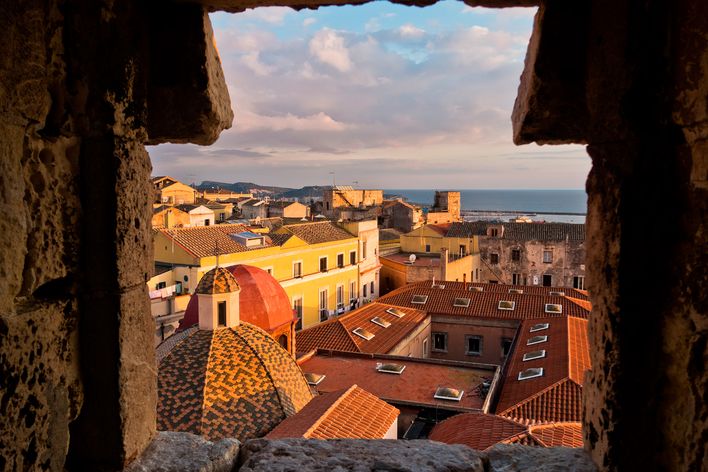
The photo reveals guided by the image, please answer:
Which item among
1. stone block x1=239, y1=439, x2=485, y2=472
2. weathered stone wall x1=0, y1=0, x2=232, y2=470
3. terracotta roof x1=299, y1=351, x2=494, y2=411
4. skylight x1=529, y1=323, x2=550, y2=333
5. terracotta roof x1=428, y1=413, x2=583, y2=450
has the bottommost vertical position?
terracotta roof x1=299, y1=351, x2=494, y2=411

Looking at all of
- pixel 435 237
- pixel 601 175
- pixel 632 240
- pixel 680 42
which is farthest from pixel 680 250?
pixel 435 237

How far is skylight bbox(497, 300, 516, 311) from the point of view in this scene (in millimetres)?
23594

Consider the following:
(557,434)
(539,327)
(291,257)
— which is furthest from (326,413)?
(291,257)

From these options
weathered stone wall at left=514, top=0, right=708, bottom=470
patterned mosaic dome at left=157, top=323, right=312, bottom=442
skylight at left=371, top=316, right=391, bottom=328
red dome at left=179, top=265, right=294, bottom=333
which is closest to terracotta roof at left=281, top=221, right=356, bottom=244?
skylight at left=371, top=316, right=391, bottom=328

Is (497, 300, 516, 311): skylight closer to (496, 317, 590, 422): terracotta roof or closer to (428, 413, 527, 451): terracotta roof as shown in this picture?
(496, 317, 590, 422): terracotta roof

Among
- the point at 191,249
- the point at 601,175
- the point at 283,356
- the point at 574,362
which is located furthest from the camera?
the point at 191,249

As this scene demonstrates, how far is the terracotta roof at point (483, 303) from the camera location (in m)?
23.2

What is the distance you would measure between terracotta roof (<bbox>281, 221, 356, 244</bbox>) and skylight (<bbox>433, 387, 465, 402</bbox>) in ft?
47.9

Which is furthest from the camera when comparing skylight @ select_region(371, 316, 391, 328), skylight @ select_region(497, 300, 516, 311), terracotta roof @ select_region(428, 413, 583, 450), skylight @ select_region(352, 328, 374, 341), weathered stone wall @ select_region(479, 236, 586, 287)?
weathered stone wall @ select_region(479, 236, 586, 287)

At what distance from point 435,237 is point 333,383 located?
24.3m

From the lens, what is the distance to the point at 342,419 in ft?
34.4

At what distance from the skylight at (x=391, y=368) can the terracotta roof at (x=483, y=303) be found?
7.04 meters

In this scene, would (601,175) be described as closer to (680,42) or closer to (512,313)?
(680,42)

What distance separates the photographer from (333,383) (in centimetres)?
1611
